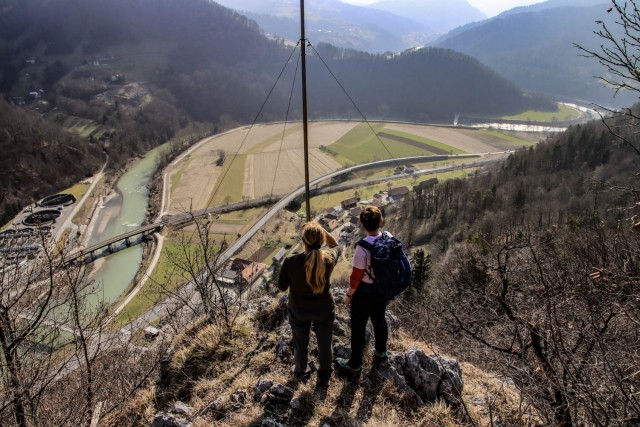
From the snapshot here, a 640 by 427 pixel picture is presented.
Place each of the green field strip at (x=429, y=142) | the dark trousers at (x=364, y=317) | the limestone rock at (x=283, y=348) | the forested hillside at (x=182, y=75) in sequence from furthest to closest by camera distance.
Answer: the forested hillside at (x=182, y=75), the green field strip at (x=429, y=142), the limestone rock at (x=283, y=348), the dark trousers at (x=364, y=317)

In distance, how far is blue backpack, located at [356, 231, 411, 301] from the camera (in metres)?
3.73

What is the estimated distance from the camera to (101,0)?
14162 centimetres

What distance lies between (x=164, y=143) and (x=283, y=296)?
8668cm

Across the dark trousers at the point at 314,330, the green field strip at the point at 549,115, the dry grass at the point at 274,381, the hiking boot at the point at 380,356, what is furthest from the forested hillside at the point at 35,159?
the green field strip at the point at 549,115

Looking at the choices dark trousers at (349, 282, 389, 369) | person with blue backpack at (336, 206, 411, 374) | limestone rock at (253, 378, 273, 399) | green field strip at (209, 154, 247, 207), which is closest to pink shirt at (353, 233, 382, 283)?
person with blue backpack at (336, 206, 411, 374)

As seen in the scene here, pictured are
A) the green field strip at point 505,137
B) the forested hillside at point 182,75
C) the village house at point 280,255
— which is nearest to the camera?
the village house at point 280,255

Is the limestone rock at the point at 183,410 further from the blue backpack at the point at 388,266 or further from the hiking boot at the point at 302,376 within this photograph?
the blue backpack at the point at 388,266

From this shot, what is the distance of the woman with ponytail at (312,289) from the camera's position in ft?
11.7

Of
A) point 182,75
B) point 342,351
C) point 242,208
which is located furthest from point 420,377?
point 182,75

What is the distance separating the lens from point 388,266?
146 inches

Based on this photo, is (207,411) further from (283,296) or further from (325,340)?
(283,296)

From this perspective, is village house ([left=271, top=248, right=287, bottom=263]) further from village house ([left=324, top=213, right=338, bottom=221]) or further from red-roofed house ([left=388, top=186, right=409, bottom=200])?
red-roofed house ([left=388, top=186, right=409, bottom=200])

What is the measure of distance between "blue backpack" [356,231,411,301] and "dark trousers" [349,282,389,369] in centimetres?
17

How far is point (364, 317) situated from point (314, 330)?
557mm
